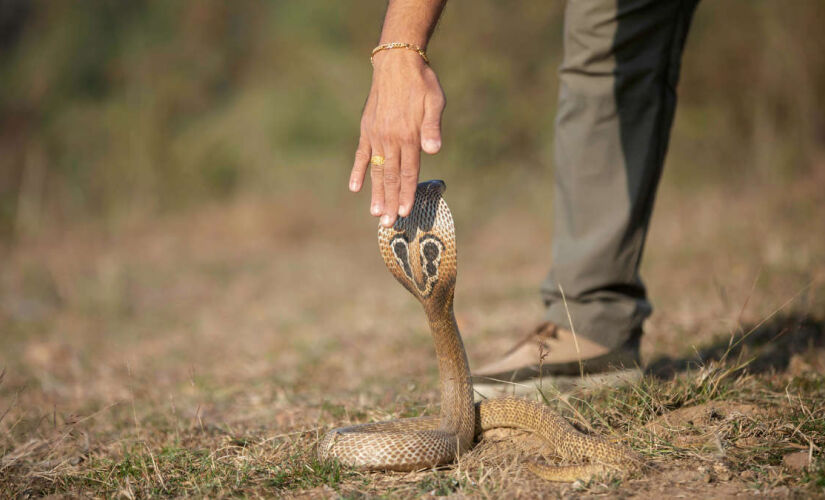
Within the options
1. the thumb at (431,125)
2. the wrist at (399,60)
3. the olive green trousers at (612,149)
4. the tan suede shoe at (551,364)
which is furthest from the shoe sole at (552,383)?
the wrist at (399,60)

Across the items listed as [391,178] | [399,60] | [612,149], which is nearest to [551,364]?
[612,149]

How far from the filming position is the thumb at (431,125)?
6.46 feet

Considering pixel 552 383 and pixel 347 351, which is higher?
pixel 552 383

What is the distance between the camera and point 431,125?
1.98m

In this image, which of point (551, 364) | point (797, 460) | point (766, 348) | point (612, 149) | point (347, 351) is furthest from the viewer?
point (347, 351)

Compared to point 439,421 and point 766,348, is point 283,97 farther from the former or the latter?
point 439,421

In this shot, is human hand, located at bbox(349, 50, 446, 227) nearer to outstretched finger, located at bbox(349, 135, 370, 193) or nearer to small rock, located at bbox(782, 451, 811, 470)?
outstretched finger, located at bbox(349, 135, 370, 193)

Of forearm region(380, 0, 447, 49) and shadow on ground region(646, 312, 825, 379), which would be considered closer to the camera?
forearm region(380, 0, 447, 49)

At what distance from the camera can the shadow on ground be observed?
121 inches

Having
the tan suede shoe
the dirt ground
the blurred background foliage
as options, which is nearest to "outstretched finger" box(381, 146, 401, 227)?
the dirt ground

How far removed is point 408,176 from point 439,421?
0.89m

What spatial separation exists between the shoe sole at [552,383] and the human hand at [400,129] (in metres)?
1.00

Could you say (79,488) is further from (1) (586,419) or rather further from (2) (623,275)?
(2) (623,275)

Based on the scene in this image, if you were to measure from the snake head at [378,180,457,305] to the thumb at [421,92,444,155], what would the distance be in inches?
5.0
